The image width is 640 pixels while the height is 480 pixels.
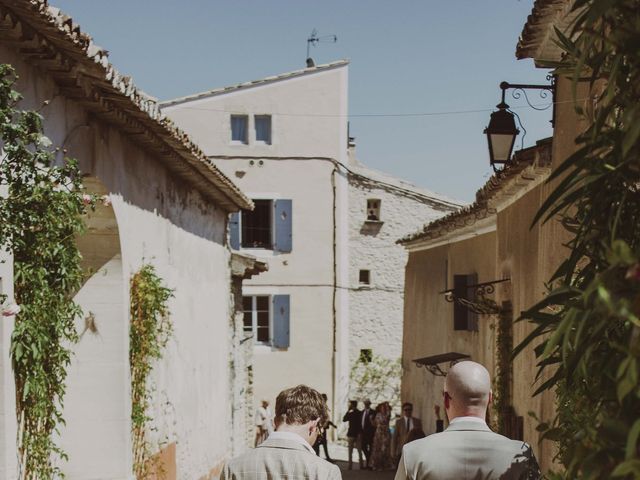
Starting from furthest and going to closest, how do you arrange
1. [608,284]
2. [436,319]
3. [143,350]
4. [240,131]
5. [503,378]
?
[240,131] < [436,319] < [503,378] < [143,350] < [608,284]

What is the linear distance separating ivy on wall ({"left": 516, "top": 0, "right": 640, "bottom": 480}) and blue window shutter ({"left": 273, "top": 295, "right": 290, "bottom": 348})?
2124cm

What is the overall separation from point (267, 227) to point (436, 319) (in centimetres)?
718

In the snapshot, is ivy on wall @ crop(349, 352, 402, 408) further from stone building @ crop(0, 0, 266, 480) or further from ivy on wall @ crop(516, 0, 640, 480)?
ivy on wall @ crop(516, 0, 640, 480)

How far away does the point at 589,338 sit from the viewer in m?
2.15

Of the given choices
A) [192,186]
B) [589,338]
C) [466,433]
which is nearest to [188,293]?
[192,186]

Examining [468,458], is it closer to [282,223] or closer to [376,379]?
[282,223]

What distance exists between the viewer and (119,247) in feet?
28.9

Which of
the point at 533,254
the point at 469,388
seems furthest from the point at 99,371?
the point at 469,388

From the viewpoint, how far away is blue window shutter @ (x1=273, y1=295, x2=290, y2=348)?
2384 centimetres

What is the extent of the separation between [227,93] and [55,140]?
679 inches

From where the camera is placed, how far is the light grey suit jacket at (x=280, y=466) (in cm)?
404

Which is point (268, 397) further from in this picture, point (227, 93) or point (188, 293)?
point (188, 293)

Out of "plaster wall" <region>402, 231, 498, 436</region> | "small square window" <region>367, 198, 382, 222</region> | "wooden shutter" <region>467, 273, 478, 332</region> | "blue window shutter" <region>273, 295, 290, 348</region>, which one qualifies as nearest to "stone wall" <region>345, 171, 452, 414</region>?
"small square window" <region>367, 198, 382, 222</region>

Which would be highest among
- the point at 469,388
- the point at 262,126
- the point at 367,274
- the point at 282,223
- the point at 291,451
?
the point at 262,126
